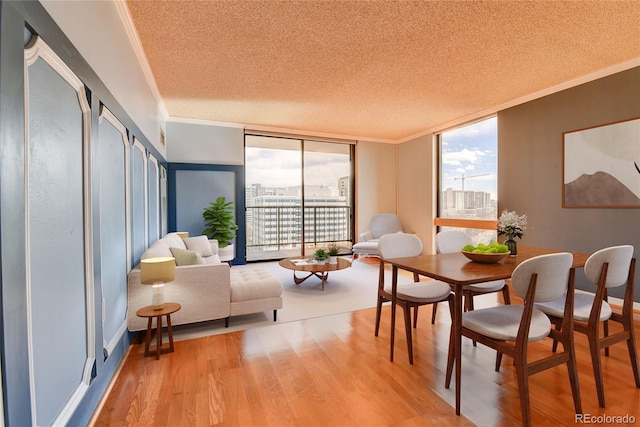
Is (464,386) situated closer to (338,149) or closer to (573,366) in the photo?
(573,366)

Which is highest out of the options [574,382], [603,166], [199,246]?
[603,166]

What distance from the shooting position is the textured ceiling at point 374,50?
2.32m

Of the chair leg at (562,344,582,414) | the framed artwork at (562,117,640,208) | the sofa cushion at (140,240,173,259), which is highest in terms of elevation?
the framed artwork at (562,117,640,208)

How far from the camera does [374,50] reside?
2.90 meters

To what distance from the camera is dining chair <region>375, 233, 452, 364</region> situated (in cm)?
221

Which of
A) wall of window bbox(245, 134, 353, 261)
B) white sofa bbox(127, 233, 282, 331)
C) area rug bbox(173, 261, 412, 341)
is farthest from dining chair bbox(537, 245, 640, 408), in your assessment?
wall of window bbox(245, 134, 353, 261)

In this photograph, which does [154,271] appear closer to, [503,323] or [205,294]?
[205,294]

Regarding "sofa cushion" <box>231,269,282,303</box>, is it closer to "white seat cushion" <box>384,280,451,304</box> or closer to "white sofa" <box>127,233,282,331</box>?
"white sofa" <box>127,233,282,331</box>

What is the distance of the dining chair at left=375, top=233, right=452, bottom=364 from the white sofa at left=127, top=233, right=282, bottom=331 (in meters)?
1.09

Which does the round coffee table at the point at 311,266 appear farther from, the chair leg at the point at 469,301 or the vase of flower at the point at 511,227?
the vase of flower at the point at 511,227

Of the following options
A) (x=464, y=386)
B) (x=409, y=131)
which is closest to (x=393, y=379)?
(x=464, y=386)

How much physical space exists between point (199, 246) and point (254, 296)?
1960mm

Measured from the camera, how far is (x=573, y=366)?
1601 mm

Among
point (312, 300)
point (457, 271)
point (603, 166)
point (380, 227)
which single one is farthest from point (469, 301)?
point (380, 227)
